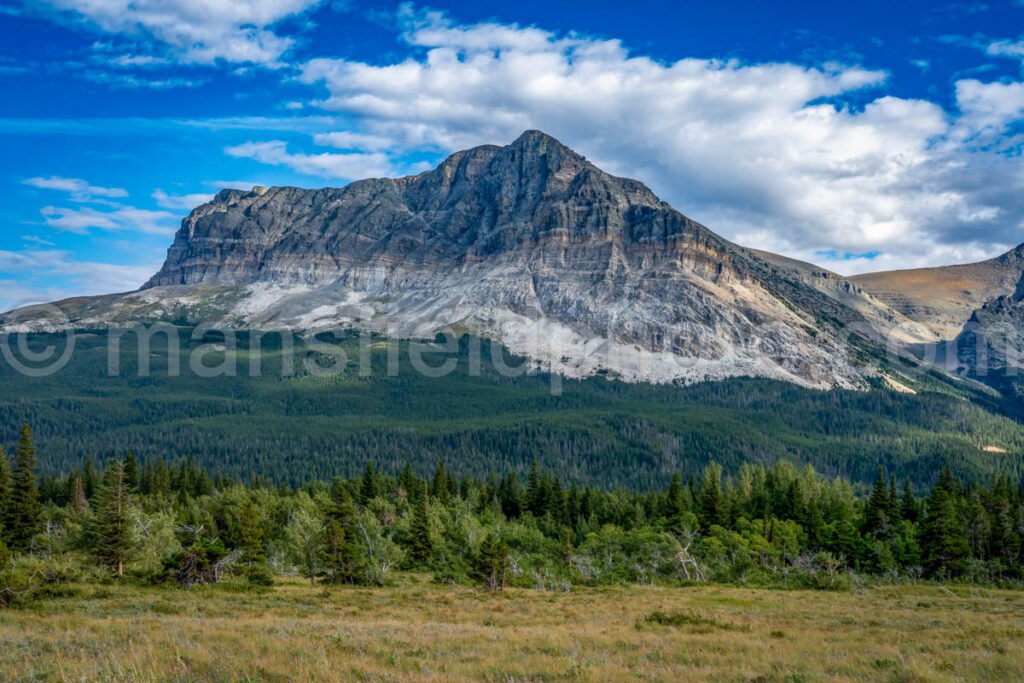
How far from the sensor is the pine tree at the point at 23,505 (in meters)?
64.6

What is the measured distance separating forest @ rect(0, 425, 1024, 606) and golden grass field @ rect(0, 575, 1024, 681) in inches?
585

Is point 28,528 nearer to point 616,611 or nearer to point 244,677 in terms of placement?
point 616,611

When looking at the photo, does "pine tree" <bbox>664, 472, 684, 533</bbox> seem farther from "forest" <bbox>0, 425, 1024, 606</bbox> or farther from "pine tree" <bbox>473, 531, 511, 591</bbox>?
"pine tree" <bbox>473, 531, 511, 591</bbox>

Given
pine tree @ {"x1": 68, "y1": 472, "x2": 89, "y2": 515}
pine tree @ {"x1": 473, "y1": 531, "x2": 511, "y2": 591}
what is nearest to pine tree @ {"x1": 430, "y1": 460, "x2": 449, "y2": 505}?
pine tree @ {"x1": 473, "y1": 531, "x2": 511, "y2": 591}

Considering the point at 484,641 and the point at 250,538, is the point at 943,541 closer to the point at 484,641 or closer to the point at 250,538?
the point at 250,538

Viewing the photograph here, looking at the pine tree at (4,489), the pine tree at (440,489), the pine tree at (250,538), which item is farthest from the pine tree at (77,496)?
the pine tree at (440,489)

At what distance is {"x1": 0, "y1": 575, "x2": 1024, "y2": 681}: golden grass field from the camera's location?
58.5 ft

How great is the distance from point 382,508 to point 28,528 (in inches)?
1540

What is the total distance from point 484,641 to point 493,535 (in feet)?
186

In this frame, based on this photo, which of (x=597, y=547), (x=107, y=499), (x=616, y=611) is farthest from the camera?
(x=597, y=547)

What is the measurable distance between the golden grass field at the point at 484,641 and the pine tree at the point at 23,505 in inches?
1145

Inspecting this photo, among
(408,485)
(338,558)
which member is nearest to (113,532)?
(338,558)

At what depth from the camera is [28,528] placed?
65.6 metres

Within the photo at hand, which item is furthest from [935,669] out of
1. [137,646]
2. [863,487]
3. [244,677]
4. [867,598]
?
[863,487]
